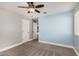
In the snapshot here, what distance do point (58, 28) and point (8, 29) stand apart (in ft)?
9.12

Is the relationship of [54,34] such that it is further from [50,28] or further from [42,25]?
[42,25]

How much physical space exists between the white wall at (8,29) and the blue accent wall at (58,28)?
1837mm

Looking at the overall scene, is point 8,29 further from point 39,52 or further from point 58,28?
point 58,28

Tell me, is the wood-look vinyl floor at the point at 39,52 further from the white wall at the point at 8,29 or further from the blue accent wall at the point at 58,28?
the blue accent wall at the point at 58,28

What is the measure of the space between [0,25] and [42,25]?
301cm

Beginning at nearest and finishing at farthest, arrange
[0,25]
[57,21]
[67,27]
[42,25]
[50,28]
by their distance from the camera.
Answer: [0,25] < [67,27] < [57,21] < [50,28] < [42,25]

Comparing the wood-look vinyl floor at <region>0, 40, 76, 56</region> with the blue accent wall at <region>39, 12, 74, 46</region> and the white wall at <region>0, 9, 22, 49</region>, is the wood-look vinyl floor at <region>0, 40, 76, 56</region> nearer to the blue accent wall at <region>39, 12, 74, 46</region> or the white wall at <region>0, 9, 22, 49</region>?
the white wall at <region>0, 9, 22, 49</region>

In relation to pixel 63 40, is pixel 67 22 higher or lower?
higher

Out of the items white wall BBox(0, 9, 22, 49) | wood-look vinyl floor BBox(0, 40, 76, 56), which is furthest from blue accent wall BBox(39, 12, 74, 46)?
white wall BBox(0, 9, 22, 49)

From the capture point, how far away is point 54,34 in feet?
18.2

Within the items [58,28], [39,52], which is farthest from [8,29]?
[58,28]

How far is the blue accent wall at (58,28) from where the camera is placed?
4.69 metres

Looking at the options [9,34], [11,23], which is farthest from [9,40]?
[11,23]

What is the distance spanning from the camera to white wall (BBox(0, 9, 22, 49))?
401 centimetres
